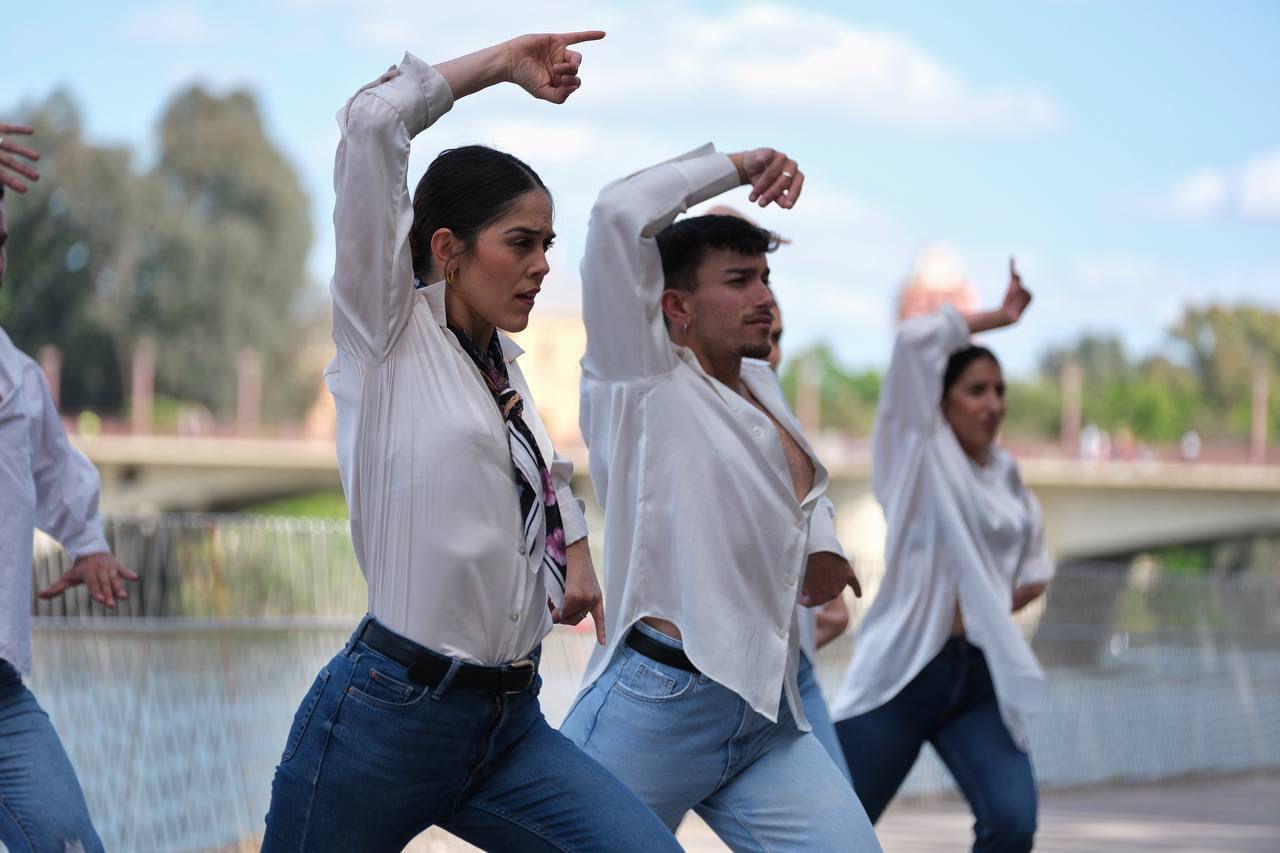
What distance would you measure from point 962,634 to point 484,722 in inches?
110

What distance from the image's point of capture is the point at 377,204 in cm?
309

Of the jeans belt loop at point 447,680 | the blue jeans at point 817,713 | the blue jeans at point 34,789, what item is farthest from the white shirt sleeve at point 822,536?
the blue jeans at point 34,789

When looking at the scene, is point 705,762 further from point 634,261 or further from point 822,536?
point 634,261

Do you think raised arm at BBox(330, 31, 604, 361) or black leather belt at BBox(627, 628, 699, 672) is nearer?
raised arm at BBox(330, 31, 604, 361)

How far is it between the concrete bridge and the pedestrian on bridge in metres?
34.1

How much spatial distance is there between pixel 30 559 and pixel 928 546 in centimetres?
264

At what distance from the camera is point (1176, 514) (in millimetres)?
38594

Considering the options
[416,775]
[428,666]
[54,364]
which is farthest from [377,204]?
[54,364]

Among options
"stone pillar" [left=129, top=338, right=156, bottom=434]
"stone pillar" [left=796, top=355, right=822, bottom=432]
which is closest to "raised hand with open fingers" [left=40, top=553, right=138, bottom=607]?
"stone pillar" [left=129, top=338, right=156, bottom=434]

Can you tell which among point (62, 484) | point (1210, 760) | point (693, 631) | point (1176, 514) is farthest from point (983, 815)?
point (1176, 514)

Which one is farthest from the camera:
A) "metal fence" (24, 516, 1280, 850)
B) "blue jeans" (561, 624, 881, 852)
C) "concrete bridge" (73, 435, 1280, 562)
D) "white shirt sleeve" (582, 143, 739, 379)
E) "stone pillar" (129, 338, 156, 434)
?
"stone pillar" (129, 338, 156, 434)

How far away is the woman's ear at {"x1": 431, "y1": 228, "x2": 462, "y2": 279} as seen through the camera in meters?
3.26

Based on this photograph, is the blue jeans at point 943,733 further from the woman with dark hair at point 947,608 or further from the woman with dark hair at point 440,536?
the woman with dark hair at point 440,536

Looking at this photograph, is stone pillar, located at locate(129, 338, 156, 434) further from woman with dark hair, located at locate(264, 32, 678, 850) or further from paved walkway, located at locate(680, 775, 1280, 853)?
woman with dark hair, located at locate(264, 32, 678, 850)
